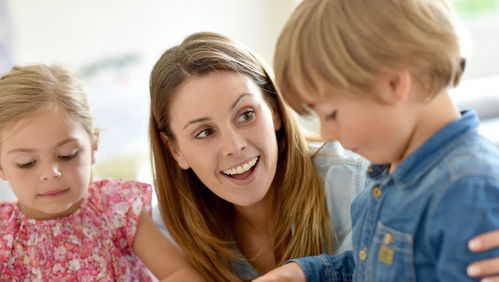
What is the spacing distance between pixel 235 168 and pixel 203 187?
0.85 ft

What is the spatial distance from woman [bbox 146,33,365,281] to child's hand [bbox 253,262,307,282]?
0.24m

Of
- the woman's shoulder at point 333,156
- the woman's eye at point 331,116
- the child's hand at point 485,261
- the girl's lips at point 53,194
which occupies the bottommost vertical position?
the child's hand at point 485,261

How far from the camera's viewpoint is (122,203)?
5.44 feet

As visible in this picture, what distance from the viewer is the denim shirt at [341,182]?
1513mm

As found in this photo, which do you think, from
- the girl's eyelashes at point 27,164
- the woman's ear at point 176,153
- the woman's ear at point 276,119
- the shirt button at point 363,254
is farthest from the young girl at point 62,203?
the shirt button at point 363,254

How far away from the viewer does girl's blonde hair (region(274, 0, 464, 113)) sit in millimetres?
915

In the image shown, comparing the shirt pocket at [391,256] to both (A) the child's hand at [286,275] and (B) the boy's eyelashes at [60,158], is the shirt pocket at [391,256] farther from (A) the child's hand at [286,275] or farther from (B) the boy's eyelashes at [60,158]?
(B) the boy's eyelashes at [60,158]

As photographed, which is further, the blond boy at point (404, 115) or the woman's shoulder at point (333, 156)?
the woman's shoulder at point (333, 156)

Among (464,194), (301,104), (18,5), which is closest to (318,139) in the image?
(301,104)

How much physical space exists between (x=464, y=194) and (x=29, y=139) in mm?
978

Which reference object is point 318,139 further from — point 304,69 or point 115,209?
point 304,69

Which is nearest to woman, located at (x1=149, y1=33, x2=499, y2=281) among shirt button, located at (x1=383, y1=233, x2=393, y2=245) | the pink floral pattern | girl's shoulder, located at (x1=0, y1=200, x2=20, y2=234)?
the pink floral pattern

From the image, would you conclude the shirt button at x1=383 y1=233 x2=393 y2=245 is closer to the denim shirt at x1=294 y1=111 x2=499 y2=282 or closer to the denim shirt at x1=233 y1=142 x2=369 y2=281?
the denim shirt at x1=294 y1=111 x2=499 y2=282

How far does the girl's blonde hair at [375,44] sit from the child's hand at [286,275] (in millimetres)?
430
